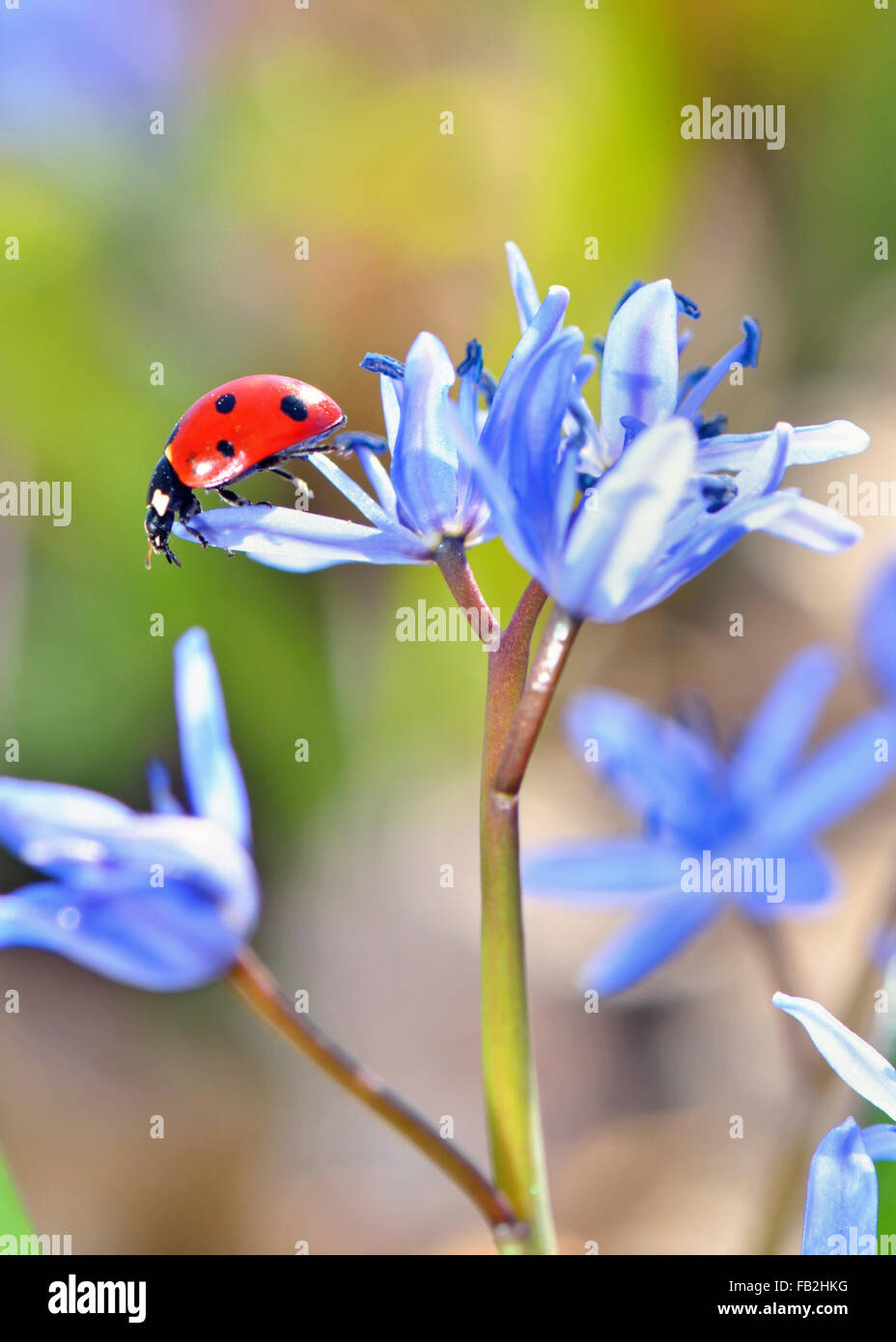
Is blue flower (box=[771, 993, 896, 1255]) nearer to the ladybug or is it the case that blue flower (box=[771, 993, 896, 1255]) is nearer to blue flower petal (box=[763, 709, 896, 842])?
the ladybug

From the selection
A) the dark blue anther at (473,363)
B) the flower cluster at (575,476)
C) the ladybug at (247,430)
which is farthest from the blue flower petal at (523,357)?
the ladybug at (247,430)

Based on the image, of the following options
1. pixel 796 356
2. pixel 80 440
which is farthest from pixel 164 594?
pixel 796 356

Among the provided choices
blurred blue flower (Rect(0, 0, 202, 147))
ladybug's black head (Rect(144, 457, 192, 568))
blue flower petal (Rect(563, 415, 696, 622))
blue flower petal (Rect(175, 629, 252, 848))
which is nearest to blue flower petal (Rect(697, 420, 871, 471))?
blue flower petal (Rect(563, 415, 696, 622))

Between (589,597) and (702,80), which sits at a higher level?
(702,80)

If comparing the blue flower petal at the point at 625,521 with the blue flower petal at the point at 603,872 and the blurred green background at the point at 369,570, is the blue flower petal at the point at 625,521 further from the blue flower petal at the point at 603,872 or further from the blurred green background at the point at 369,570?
the blurred green background at the point at 369,570

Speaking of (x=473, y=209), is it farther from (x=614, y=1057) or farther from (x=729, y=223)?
(x=614, y=1057)

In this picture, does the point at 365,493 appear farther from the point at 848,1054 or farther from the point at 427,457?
the point at 848,1054

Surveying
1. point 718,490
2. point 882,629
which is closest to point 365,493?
point 718,490
